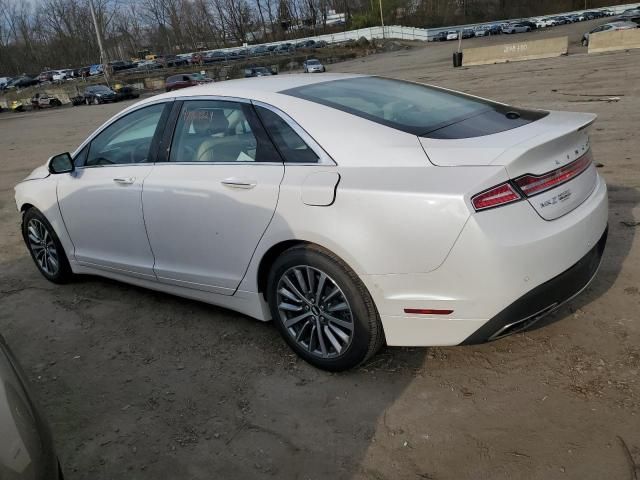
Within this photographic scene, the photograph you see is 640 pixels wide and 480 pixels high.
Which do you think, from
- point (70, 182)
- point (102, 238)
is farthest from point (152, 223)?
point (70, 182)

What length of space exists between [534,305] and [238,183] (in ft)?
5.60

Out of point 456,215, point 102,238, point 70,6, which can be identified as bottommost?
point 102,238

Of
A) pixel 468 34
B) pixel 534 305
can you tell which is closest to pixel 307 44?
pixel 468 34

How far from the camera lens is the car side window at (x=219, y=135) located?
3287 mm

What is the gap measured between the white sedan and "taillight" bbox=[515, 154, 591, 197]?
1 cm

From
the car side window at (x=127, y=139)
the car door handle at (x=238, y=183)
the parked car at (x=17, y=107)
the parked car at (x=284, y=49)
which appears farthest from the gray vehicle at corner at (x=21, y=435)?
the parked car at (x=284, y=49)

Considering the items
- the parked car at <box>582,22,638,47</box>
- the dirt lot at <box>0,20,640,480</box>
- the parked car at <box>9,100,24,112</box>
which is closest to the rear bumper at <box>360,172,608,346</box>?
the dirt lot at <box>0,20,640,480</box>

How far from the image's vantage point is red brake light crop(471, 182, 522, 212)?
246 centimetres

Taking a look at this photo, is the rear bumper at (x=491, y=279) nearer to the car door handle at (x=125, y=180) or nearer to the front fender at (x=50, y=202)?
the car door handle at (x=125, y=180)

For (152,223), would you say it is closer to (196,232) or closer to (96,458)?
(196,232)

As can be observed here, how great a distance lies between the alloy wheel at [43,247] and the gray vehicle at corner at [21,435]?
3039 mm

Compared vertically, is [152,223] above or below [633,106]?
above

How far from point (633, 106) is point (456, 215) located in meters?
9.84

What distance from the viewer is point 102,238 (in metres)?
4.24
